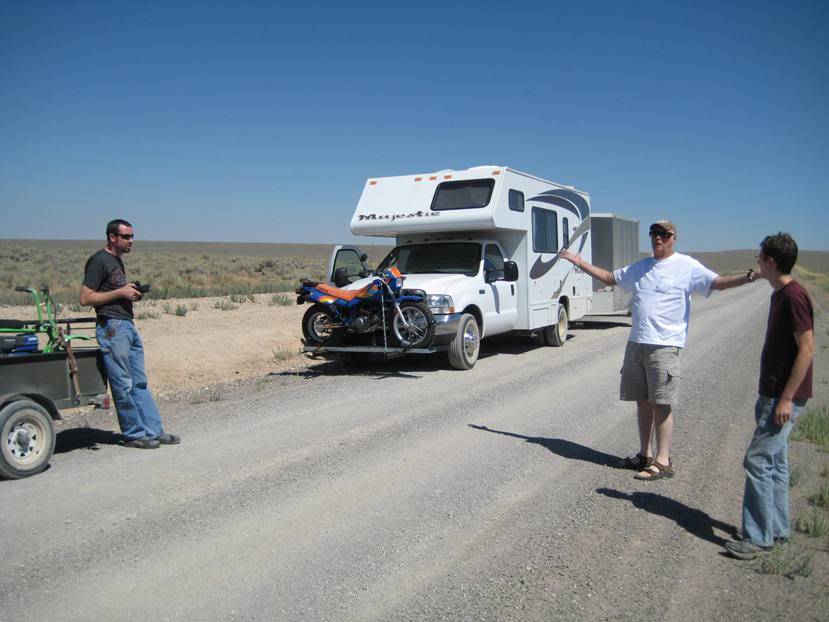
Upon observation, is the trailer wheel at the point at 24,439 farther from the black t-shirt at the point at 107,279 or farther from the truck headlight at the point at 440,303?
the truck headlight at the point at 440,303

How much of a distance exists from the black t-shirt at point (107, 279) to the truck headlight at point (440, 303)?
5.12 meters

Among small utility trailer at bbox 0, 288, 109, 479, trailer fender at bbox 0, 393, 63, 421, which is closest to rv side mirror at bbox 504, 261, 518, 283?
small utility trailer at bbox 0, 288, 109, 479

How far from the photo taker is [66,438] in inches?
280

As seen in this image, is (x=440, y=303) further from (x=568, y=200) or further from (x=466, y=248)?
(x=568, y=200)

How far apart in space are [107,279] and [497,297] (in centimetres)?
714

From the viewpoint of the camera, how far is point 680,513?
488 centimetres

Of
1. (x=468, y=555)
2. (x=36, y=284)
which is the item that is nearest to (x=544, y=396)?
(x=468, y=555)

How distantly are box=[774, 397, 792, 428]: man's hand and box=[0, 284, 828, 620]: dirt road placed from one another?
861 mm

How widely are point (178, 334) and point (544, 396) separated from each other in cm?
786

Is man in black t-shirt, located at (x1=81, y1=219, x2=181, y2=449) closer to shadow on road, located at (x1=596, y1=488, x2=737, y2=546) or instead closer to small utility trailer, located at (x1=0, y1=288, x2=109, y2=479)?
→ small utility trailer, located at (x1=0, y1=288, x2=109, y2=479)

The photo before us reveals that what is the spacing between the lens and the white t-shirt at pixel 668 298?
17.4 feet

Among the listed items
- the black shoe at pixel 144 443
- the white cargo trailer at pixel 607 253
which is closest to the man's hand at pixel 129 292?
the black shoe at pixel 144 443

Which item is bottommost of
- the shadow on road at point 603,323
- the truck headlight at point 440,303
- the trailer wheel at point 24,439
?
the shadow on road at point 603,323

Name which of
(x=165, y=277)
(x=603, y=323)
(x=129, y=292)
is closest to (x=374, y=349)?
(x=129, y=292)
